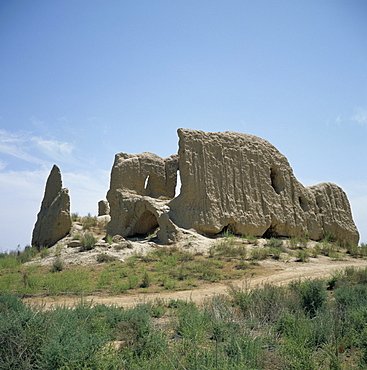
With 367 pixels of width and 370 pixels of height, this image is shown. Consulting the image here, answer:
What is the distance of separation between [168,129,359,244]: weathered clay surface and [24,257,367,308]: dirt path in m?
3.91

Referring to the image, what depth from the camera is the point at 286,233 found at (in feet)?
62.4

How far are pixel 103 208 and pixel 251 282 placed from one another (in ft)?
57.8

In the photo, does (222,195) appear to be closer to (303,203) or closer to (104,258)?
(303,203)

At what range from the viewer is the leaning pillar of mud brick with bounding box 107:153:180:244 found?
54.9 ft

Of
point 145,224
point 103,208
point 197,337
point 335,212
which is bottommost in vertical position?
point 197,337

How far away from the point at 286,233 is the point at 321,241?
2.19m

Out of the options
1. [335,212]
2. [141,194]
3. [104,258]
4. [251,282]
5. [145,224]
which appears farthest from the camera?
[335,212]

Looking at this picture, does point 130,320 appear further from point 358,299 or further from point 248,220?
point 248,220

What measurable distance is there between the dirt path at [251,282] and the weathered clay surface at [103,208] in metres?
15.3

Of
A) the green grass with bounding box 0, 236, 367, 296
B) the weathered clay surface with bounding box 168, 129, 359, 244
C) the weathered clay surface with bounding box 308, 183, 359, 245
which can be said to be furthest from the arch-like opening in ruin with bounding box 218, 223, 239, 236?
the weathered clay surface with bounding box 308, 183, 359, 245

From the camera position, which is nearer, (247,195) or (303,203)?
(247,195)

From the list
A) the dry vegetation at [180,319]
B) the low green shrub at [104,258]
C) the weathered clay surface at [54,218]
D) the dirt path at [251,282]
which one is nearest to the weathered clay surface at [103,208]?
the weathered clay surface at [54,218]

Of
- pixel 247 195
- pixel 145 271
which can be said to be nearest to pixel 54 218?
pixel 145 271

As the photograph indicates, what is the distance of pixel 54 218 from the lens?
18.0 meters
